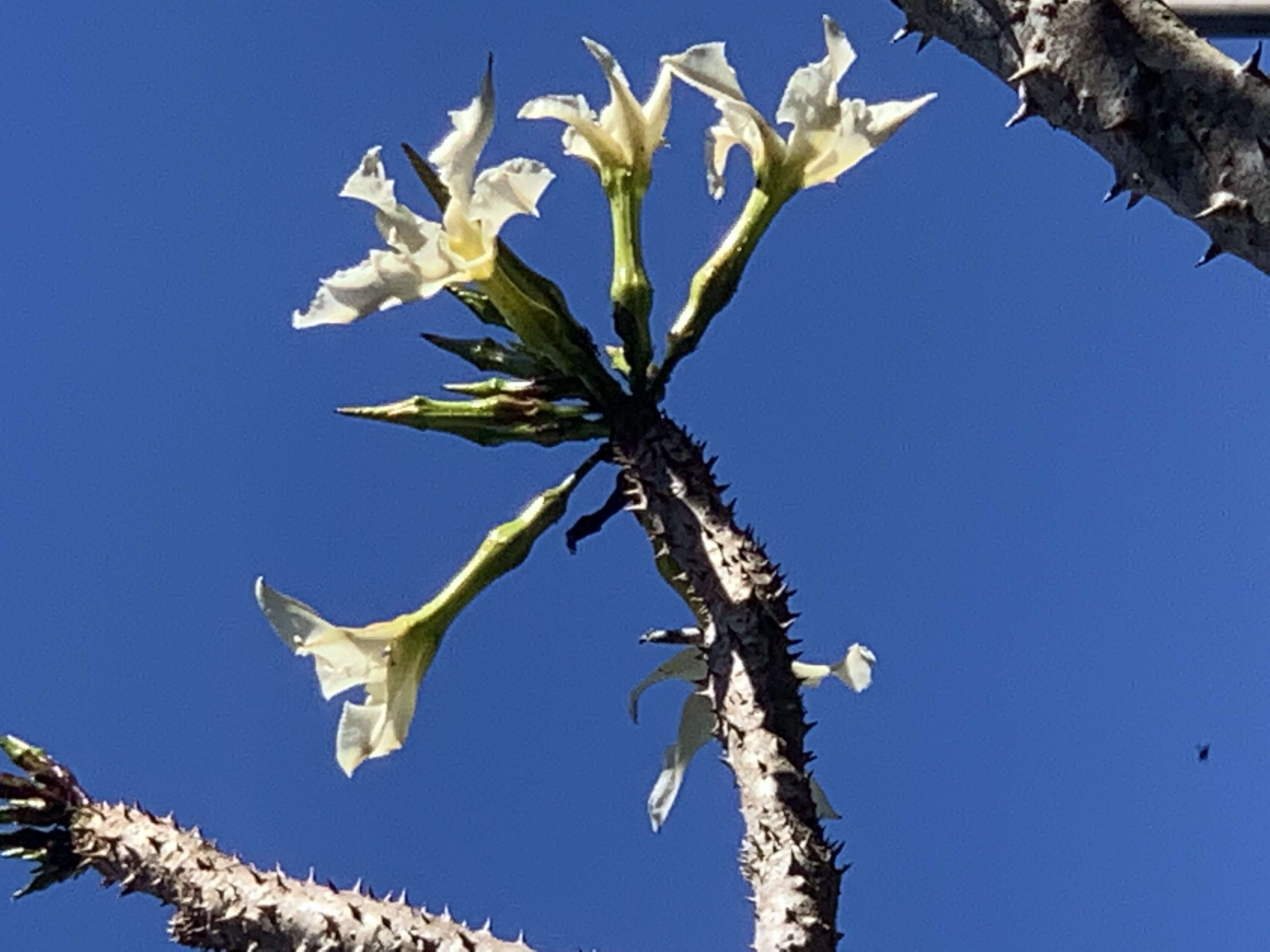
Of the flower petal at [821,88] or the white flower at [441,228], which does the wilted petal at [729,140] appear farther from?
the white flower at [441,228]

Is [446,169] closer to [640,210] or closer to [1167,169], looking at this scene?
[640,210]

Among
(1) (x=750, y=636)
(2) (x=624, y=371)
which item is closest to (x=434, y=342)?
(2) (x=624, y=371)

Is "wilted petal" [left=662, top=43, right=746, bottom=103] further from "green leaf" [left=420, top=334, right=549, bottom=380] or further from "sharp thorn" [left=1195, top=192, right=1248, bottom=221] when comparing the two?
"sharp thorn" [left=1195, top=192, right=1248, bottom=221]

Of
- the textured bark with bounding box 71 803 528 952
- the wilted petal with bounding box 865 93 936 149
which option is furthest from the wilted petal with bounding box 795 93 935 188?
the textured bark with bounding box 71 803 528 952

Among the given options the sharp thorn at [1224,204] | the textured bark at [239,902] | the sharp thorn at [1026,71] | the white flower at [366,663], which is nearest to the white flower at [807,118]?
the sharp thorn at [1026,71]

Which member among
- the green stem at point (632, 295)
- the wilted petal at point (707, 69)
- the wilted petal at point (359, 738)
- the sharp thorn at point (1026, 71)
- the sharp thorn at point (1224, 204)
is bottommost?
the wilted petal at point (359, 738)
